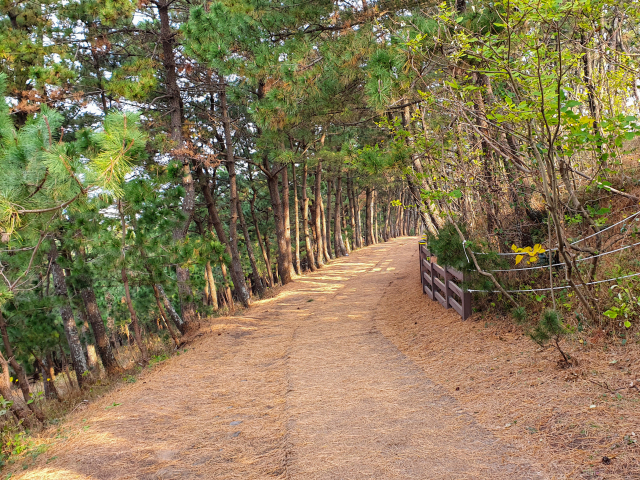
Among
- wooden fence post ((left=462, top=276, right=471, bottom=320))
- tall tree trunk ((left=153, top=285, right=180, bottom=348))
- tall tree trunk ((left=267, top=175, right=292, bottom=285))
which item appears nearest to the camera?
wooden fence post ((left=462, top=276, right=471, bottom=320))

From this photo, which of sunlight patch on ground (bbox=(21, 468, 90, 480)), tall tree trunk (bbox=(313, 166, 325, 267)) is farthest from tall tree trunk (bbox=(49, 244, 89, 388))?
tall tree trunk (bbox=(313, 166, 325, 267))

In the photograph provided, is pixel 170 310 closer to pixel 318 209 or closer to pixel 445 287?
pixel 445 287

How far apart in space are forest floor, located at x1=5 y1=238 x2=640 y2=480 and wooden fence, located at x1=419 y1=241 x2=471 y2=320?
1.01ft

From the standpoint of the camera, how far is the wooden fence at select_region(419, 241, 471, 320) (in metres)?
7.58

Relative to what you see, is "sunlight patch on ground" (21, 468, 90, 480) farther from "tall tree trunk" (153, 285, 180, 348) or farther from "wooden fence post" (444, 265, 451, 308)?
"wooden fence post" (444, 265, 451, 308)

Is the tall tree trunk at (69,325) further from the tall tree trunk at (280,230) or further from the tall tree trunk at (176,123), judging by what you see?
the tall tree trunk at (280,230)

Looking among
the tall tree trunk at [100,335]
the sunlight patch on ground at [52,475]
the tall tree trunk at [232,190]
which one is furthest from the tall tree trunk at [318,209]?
the sunlight patch on ground at [52,475]

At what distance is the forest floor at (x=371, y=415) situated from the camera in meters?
3.60

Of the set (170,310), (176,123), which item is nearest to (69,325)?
(170,310)

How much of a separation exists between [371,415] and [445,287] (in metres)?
4.42

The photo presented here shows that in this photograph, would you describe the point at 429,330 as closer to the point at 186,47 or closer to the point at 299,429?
the point at 299,429

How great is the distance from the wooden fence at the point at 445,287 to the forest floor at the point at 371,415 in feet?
1.01

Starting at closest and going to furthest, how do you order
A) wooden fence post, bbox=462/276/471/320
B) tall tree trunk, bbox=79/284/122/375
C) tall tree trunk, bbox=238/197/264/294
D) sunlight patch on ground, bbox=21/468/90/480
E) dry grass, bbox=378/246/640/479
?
dry grass, bbox=378/246/640/479
sunlight patch on ground, bbox=21/468/90/480
wooden fence post, bbox=462/276/471/320
tall tree trunk, bbox=79/284/122/375
tall tree trunk, bbox=238/197/264/294

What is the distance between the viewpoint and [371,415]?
16.0 feet
